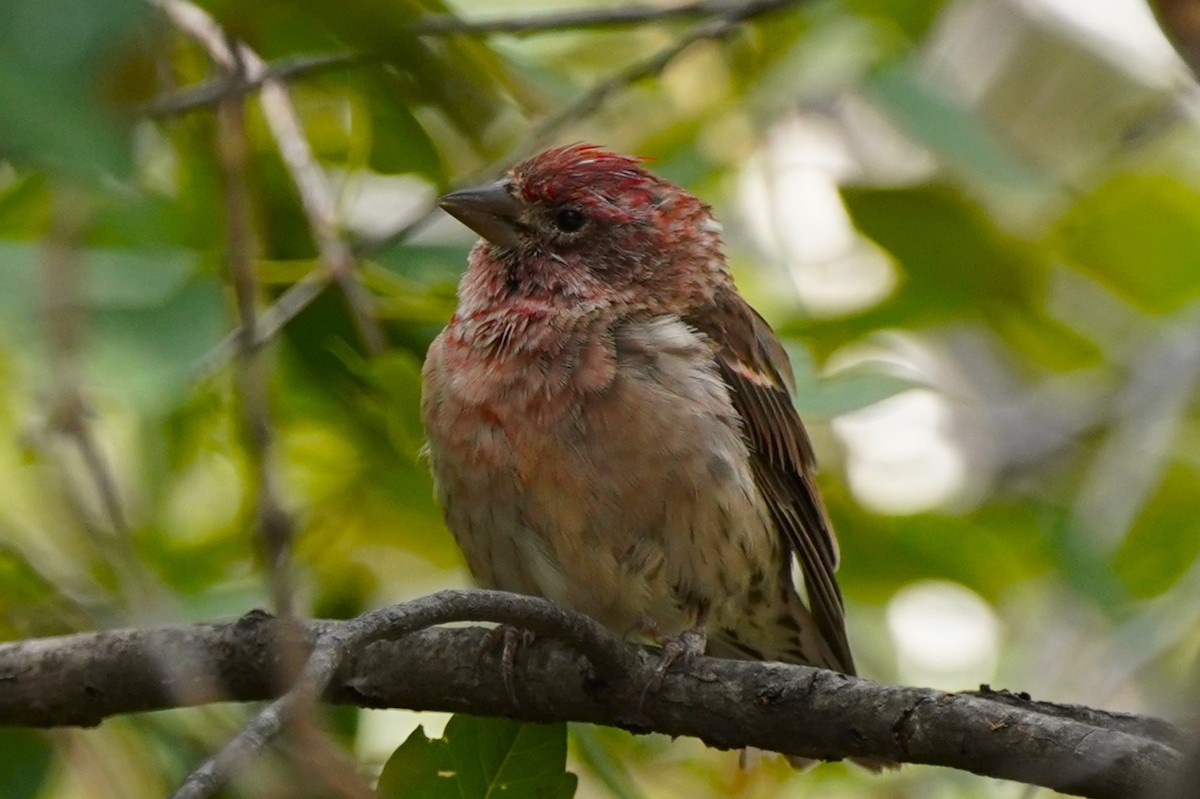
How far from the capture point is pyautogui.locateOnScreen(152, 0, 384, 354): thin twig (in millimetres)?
4395

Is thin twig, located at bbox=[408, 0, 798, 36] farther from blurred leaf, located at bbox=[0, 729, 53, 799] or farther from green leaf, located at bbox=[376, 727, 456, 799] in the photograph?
blurred leaf, located at bbox=[0, 729, 53, 799]

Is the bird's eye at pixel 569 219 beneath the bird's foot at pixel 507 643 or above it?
above

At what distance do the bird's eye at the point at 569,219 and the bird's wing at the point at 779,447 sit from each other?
520 millimetres

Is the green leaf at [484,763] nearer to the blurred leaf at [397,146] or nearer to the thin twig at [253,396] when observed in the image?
the thin twig at [253,396]

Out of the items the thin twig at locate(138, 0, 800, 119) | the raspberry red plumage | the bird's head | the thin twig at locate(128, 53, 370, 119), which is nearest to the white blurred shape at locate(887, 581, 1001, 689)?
the raspberry red plumage

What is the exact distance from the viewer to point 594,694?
412cm

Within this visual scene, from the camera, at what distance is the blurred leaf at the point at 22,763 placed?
404 cm

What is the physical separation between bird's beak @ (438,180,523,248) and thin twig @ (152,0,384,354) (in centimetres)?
46

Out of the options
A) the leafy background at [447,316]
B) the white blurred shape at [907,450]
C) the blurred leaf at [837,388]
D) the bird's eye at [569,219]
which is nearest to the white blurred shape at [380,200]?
the leafy background at [447,316]

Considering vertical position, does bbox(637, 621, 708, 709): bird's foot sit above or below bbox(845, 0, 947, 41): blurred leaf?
below

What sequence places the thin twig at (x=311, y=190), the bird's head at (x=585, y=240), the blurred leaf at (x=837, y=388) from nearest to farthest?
1. the thin twig at (x=311, y=190)
2. the blurred leaf at (x=837, y=388)
3. the bird's head at (x=585, y=240)

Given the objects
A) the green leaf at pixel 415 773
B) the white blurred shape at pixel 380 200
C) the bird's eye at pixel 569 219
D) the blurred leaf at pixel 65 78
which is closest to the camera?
the blurred leaf at pixel 65 78

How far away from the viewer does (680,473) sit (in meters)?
4.65

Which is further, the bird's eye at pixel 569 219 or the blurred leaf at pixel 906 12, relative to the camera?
the bird's eye at pixel 569 219
